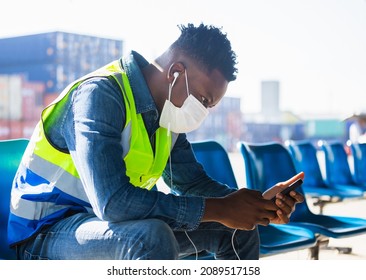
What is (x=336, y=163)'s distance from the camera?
4227mm

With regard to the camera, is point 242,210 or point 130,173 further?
point 130,173

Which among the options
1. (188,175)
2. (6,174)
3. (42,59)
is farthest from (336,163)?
(42,59)

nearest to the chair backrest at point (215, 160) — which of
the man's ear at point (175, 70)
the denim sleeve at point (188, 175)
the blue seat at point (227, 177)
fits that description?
the blue seat at point (227, 177)

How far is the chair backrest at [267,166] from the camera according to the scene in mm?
2561

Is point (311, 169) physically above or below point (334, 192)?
above

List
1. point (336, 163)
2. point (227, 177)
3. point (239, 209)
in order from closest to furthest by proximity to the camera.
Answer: point (239, 209) → point (227, 177) → point (336, 163)

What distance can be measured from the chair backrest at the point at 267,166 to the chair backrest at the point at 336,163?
61.0 inches

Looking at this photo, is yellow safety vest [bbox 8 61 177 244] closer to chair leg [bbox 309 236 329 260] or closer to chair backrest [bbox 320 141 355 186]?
chair leg [bbox 309 236 329 260]

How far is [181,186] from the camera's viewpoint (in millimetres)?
1903

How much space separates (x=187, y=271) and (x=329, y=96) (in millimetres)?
2639

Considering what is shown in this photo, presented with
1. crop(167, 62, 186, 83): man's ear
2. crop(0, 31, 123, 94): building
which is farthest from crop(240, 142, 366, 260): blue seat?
crop(0, 31, 123, 94): building

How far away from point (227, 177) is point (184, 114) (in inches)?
31.2

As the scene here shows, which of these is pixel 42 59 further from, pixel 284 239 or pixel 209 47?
pixel 209 47

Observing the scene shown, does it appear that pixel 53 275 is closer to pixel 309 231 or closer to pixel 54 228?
pixel 54 228
